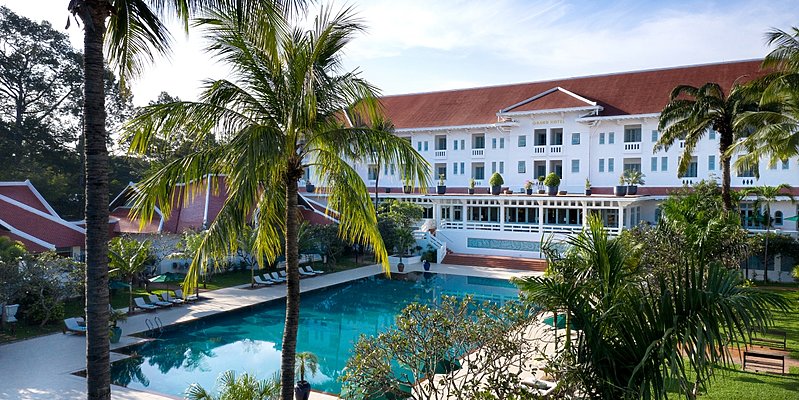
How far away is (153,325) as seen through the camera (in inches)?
655

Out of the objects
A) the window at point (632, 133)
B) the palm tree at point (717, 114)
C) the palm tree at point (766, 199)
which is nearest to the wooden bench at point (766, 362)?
the palm tree at point (717, 114)

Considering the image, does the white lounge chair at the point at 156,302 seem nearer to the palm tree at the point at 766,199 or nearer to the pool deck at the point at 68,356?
the pool deck at the point at 68,356

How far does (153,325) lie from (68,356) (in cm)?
329

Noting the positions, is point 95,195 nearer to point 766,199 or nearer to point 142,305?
point 142,305

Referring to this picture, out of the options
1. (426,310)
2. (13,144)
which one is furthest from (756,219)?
(13,144)

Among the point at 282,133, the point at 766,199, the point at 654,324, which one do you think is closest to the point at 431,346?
the point at 654,324

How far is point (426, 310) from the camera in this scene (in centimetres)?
714

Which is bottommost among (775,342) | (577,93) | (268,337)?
(268,337)

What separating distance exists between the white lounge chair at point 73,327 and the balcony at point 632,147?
31194 mm

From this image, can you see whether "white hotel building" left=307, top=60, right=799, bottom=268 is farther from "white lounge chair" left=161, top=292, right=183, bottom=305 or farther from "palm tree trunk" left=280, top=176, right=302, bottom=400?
"palm tree trunk" left=280, top=176, right=302, bottom=400

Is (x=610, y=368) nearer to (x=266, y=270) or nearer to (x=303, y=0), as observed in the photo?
(x=303, y=0)

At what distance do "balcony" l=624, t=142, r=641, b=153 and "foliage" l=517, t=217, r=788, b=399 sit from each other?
30.9m

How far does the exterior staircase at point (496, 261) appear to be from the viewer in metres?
30.3

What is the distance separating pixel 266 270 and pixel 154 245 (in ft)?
17.6
